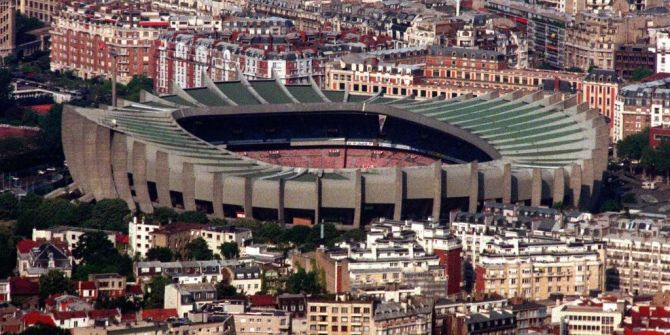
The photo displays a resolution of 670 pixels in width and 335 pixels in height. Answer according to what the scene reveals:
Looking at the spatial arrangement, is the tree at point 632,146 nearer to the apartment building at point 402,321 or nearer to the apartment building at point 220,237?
the apartment building at point 220,237

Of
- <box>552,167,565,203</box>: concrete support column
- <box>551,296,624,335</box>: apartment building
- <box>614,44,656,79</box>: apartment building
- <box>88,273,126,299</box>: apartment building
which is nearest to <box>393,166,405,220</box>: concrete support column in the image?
<box>552,167,565,203</box>: concrete support column

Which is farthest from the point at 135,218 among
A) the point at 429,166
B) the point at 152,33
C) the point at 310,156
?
the point at 152,33

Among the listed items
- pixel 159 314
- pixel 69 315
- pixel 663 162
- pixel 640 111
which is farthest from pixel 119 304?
pixel 640 111

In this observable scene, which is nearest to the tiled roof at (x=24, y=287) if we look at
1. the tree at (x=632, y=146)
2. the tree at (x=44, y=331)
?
the tree at (x=44, y=331)

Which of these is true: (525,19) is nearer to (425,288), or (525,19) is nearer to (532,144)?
(532,144)

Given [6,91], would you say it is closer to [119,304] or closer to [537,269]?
[537,269]
